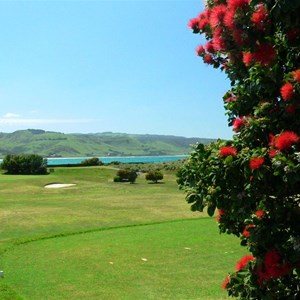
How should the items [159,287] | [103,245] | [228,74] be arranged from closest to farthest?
[228,74] → [159,287] → [103,245]

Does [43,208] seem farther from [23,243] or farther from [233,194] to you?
[233,194]

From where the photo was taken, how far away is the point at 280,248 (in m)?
4.11

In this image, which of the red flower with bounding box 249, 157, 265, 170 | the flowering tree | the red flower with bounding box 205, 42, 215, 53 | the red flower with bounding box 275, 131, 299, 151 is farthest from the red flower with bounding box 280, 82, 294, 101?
the red flower with bounding box 205, 42, 215, 53

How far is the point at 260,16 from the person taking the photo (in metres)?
3.85

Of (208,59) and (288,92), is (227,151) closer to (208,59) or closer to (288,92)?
(288,92)

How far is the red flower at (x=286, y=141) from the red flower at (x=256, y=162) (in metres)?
0.18

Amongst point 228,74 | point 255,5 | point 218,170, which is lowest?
point 218,170

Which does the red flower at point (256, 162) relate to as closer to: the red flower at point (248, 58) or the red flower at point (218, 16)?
the red flower at point (248, 58)

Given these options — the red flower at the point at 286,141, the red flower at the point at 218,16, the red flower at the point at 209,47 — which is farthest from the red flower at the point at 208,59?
the red flower at the point at 286,141

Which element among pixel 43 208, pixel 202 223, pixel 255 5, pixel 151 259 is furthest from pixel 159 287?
pixel 43 208

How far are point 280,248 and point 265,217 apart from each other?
1.10 ft

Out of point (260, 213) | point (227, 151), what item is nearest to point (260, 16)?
point (227, 151)

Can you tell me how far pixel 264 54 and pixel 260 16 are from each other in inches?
13.9

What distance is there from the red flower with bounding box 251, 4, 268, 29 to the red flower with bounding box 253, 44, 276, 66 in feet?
0.70
